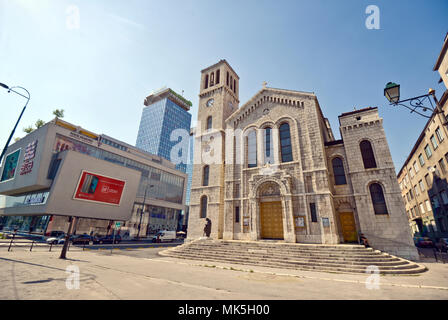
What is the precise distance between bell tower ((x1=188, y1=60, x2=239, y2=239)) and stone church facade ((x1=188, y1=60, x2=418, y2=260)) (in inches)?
4.9

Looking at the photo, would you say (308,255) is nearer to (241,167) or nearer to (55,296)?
(241,167)

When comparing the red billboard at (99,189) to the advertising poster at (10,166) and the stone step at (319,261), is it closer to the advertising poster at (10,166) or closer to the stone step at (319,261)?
the advertising poster at (10,166)

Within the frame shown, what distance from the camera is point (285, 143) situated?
21516 mm

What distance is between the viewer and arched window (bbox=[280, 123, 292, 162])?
68.5 ft

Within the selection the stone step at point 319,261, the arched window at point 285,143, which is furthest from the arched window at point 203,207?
the arched window at point 285,143

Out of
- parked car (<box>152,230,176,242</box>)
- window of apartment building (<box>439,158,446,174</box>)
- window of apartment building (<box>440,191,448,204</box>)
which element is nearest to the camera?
window of apartment building (<box>439,158,446,174</box>)

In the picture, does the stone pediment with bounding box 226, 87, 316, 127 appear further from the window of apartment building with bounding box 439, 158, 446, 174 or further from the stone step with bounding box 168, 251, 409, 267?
the window of apartment building with bounding box 439, 158, 446, 174

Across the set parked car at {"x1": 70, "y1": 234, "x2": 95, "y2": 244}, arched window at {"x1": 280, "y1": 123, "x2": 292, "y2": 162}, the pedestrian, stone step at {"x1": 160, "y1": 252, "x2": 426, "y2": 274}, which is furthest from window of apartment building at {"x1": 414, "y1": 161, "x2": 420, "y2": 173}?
parked car at {"x1": 70, "y1": 234, "x2": 95, "y2": 244}

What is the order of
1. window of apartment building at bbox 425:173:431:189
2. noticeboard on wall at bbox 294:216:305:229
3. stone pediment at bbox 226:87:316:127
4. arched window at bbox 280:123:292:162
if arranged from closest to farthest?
noticeboard on wall at bbox 294:216:305:229 < arched window at bbox 280:123:292:162 < stone pediment at bbox 226:87:316:127 < window of apartment building at bbox 425:173:431:189

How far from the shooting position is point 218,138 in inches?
989

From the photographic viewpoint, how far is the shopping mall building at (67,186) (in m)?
37.1

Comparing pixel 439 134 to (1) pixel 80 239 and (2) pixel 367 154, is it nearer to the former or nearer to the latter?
(2) pixel 367 154

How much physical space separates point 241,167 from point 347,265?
42.3 feet
